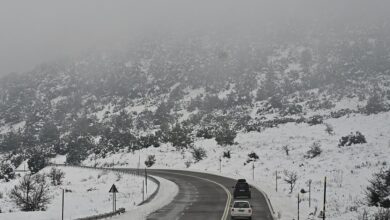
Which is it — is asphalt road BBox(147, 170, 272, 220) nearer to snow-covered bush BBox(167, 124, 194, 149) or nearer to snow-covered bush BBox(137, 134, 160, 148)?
snow-covered bush BBox(167, 124, 194, 149)

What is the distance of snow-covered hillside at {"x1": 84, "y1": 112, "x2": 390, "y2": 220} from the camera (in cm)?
3259

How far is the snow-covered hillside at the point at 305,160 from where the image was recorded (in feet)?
107

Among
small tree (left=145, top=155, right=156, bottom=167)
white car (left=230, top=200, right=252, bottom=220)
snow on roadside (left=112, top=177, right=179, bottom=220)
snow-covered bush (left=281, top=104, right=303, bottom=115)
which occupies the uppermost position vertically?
snow-covered bush (left=281, top=104, right=303, bottom=115)

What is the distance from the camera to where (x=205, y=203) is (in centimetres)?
3462

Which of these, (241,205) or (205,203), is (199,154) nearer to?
(205,203)

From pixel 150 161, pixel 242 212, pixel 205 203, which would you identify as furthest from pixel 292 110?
pixel 242 212

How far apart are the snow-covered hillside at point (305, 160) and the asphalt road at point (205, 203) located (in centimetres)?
147

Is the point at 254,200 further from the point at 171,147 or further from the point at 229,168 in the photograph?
the point at 171,147

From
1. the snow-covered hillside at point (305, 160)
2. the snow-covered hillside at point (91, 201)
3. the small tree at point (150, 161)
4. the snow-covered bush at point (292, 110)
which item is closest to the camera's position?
the snow-covered hillside at point (91, 201)

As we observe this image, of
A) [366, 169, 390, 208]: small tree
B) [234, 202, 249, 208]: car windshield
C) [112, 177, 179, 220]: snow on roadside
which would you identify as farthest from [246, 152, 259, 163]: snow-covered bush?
[234, 202, 249, 208]: car windshield

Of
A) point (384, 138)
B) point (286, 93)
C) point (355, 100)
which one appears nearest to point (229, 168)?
point (384, 138)

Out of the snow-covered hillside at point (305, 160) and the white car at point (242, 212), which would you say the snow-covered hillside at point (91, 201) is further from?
the snow-covered hillside at point (305, 160)

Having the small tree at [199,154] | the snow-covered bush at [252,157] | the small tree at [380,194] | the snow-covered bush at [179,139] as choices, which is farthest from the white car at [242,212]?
the snow-covered bush at [179,139]

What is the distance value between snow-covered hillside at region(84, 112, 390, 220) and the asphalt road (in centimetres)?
147
